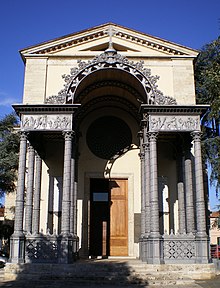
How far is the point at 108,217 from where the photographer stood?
18.6 m

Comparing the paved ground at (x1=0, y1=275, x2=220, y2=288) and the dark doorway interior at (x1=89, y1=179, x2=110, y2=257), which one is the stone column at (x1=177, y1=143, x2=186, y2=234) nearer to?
the dark doorway interior at (x1=89, y1=179, x2=110, y2=257)

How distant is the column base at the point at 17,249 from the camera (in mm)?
13546

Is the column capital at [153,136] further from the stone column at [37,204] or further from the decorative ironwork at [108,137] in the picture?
the stone column at [37,204]

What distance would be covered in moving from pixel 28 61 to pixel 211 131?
1173 cm

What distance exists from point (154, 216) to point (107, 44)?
810cm

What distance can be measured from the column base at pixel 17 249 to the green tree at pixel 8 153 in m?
5.86

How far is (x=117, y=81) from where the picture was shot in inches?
679

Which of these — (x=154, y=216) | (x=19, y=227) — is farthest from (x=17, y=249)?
(x=154, y=216)

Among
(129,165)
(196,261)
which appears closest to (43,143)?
(129,165)

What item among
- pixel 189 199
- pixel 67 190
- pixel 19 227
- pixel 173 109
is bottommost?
pixel 19 227

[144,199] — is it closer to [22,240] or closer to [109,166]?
[109,166]

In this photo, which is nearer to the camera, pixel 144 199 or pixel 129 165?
pixel 144 199

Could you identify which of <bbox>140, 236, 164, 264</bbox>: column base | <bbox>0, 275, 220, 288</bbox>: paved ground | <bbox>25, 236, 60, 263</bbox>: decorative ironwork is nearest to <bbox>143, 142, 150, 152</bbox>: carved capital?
<bbox>140, 236, 164, 264</bbox>: column base

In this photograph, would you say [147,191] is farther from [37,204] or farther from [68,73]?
[68,73]
